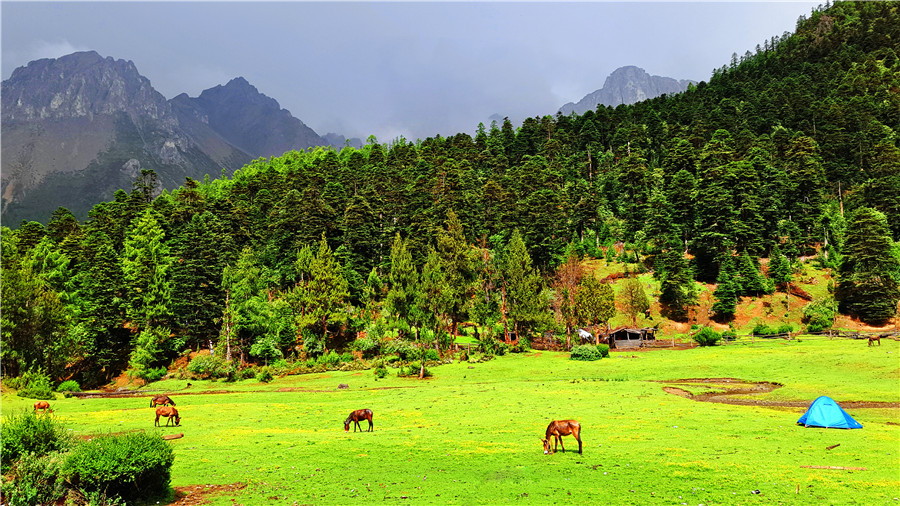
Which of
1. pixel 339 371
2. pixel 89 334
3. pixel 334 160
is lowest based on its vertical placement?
pixel 339 371

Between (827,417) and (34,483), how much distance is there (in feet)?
99.0

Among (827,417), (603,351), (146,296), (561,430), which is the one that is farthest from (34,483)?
(146,296)

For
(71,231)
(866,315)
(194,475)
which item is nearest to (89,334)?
(71,231)

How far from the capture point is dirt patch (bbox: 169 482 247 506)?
496 inches

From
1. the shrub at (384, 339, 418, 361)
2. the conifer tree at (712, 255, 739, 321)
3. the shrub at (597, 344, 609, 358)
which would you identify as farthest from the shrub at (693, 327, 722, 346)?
the shrub at (384, 339, 418, 361)

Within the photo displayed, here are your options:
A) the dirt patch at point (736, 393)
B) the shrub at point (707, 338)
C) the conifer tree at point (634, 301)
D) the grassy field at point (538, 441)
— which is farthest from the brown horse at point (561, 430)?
the conifer tree at point (634, 301)

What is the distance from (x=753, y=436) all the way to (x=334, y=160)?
369ft

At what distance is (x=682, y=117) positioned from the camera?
129m

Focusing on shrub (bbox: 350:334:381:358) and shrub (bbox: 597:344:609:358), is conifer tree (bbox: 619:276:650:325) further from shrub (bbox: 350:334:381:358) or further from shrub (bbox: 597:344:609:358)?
shrub (bbox: 350:334:381:358)

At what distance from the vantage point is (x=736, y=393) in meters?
32.0

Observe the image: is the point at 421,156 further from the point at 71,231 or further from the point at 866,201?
the point at 866,201

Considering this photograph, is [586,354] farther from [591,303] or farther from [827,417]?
[827,417]

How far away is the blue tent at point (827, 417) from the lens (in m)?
20.6

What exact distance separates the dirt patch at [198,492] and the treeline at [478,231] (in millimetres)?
40734
